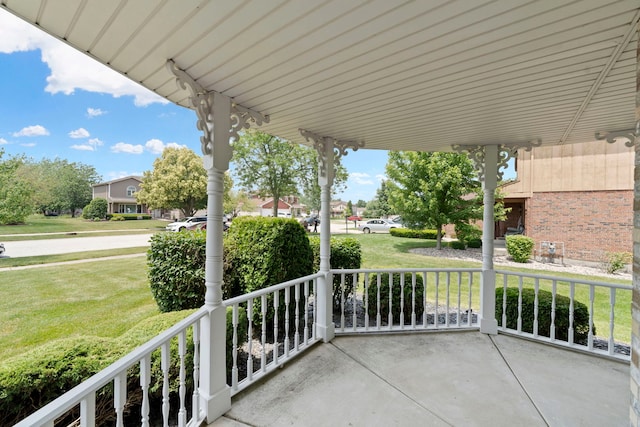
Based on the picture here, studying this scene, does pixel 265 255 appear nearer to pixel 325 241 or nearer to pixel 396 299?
pixel 325 241

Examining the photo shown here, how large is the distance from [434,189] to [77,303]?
1100cm

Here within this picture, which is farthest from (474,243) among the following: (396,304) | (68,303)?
(68,303)

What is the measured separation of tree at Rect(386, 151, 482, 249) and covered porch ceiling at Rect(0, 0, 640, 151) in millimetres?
8233

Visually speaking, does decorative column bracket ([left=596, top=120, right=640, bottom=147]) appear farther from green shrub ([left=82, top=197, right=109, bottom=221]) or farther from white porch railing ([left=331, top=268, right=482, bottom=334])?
green shrub ([left=82, top=197, right=109, bottom=221])

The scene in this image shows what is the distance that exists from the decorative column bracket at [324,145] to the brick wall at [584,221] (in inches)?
421

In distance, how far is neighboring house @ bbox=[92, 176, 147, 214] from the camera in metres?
31.5

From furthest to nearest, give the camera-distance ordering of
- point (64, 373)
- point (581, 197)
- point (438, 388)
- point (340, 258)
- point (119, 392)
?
1. point (581, 197)
2. point (340, 258)
3. point (438, 388)
4. point (64, 373)
5. point (119, 392)

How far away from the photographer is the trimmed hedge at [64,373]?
191 cm

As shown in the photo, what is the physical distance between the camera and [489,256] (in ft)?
12.8

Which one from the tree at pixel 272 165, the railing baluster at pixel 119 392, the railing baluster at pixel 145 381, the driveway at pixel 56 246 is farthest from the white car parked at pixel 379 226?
the railing baluster at pixel 119 392

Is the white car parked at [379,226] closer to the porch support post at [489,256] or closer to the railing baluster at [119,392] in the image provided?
the porch support post at [489,256]

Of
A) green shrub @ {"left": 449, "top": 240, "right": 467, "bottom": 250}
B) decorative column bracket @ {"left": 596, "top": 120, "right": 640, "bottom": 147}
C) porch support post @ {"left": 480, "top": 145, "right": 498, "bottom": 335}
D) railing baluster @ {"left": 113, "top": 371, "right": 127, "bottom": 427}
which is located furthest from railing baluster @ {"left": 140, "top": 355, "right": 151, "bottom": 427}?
green shrub @ {"left": 449, "top": 240, "right": 467, "bottom": 250}

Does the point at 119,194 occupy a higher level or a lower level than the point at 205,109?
higher

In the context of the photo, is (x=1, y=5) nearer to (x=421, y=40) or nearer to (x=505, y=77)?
(x=421, y=40)
